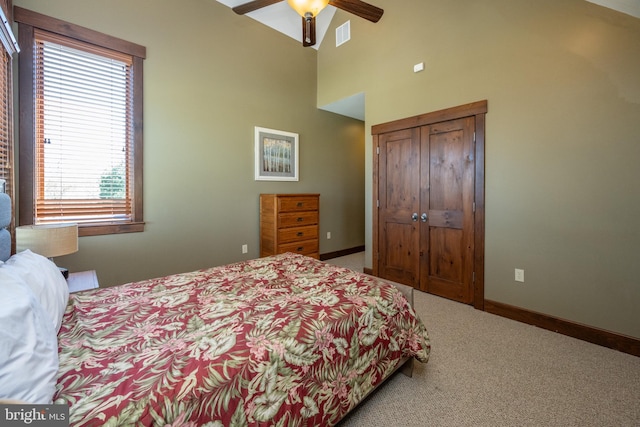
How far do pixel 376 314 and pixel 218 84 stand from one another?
11.0 ft

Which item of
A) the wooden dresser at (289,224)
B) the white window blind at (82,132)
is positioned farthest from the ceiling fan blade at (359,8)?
the white window blind at (82,132)

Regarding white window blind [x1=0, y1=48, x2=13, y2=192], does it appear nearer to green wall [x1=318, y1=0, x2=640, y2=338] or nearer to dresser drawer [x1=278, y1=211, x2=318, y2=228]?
dresser drawer [x1=278, y1=211, x2=318, y2=228]

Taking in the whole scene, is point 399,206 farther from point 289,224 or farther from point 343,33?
point 343,33

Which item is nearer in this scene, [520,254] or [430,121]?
[520,254]

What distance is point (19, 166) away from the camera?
2.31 meters

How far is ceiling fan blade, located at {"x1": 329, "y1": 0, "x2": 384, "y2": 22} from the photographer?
2.26 metres

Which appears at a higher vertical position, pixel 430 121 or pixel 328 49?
pixel 328 49

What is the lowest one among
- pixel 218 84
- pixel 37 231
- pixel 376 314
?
pixel 376 314

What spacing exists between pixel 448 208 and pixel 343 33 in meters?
3.02

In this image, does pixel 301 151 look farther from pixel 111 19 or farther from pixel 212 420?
pixel 212 420

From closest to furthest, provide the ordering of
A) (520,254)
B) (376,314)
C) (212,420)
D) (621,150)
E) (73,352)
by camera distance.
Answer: (212,420), (73,352), (376,314), (621,150), (520,254)

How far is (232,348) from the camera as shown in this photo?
41.3 inches

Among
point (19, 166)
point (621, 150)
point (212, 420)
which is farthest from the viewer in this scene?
point (19, 166)

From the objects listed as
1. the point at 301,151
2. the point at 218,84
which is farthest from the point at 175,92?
the point at 301,151
